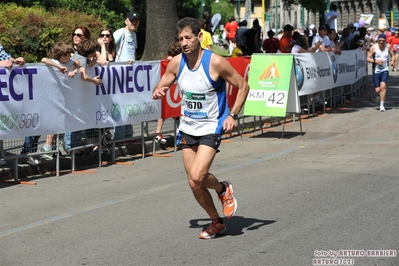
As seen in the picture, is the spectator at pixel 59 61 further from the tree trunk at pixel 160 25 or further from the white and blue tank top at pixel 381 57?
the white and blue tank top at pixel 381 57

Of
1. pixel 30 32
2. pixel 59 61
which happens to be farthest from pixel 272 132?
pixel 30 32

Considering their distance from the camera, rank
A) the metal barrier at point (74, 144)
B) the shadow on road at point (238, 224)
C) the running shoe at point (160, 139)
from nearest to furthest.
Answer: the shadow on road at point (238, 224) < the metal barrier at point (74, 144) < the running shoe at point (160, 139)

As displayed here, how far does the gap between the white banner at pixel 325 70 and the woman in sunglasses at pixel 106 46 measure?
489 centimetres

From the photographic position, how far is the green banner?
15.6 m

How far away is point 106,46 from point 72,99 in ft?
7.21

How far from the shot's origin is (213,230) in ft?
25.1

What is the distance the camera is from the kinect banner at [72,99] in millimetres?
10695

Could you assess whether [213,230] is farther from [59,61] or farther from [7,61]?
[59,61]

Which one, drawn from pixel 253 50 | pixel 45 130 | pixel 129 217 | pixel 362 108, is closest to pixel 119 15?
pixel 253 50

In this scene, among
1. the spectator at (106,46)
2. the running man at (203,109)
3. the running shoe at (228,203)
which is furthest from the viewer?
the spectator at (106,46)

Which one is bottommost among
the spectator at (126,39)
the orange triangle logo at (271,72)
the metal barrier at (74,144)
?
the metal barrier at (74,144)

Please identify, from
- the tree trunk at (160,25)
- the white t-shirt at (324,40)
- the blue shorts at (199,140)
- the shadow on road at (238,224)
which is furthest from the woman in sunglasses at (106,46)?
the white t-shirt at (324,40)

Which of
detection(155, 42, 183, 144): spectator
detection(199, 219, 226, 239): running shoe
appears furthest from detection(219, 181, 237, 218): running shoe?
detection(155, 42, 183, 144): spectator

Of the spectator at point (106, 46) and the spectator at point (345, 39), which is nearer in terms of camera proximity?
the spectator at point (106, 46)
